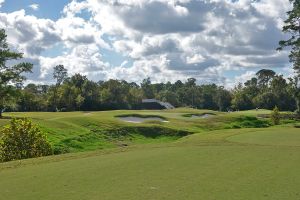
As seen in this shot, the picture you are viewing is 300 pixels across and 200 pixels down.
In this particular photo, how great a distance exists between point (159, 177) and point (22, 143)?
15.4m

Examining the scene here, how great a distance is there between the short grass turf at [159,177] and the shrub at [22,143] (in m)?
8.51

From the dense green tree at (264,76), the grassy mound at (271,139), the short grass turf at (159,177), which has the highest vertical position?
the dense green tree at (264,76)

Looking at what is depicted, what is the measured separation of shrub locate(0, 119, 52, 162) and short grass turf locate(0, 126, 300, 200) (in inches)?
335

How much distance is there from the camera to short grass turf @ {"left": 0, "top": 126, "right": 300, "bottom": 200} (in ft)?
33.6

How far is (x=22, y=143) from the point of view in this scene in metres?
25.8

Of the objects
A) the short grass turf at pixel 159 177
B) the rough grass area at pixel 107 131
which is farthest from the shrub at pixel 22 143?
the short grass turf at pixel 159 177

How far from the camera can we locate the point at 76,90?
110250mm

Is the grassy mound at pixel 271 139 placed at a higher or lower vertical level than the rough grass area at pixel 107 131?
higher

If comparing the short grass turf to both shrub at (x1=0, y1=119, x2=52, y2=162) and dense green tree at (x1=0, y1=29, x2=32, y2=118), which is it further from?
dense green tree at (x1=0, y1=29, x2=32, y2=118)

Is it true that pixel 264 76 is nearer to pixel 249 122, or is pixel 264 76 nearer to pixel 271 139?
pixel 249 122

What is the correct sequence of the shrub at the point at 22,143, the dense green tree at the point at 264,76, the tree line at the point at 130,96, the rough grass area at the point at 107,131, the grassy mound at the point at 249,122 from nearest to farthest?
1. the shrub at the point at 22,143
2. the rough grass area at the point at 107,131
3. the grassy mound at the point at 249,122
4. the tree line at the point at 130,96
5. the dense green tree at the point at 264,76

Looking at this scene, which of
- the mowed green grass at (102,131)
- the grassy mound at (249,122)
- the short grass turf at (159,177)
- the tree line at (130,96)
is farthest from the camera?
the tree line at (130,96)

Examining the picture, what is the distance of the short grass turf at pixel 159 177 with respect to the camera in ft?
33.6

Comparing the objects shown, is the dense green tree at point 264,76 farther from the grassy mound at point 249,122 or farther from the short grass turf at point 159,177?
the short grass turf at point 159,177
